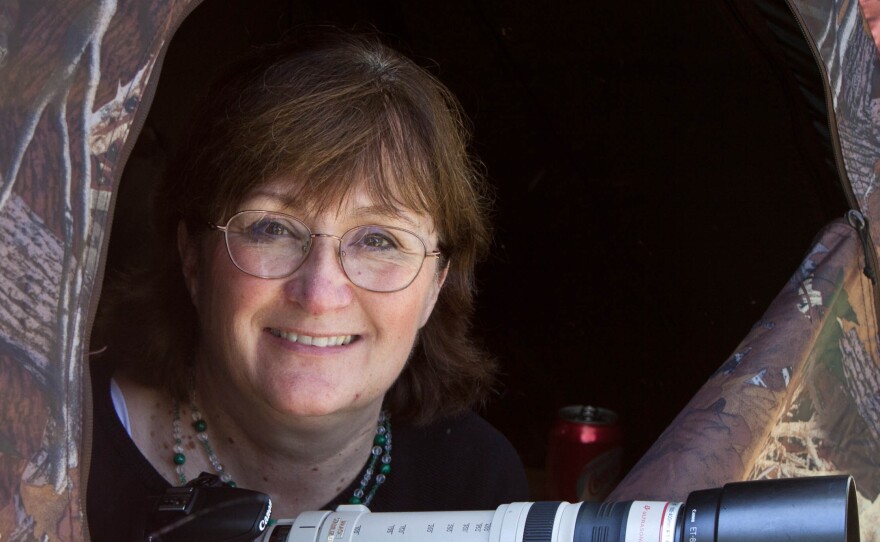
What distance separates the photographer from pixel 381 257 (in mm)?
1057

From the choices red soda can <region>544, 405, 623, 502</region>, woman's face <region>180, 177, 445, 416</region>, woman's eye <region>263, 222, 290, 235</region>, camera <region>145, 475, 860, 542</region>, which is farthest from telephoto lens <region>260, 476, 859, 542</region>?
red soda can <region>544, 405, 623, 502</region>

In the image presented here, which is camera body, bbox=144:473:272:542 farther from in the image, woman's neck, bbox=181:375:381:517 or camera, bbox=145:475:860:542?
woman's neck, bbox=181:375:381:517

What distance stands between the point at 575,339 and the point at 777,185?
2.38 ft

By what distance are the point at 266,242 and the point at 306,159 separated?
0.10 m

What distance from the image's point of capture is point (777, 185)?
2.08m

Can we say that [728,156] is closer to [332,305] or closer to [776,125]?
[776,125]

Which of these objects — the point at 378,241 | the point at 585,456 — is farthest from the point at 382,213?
the point at 585,456

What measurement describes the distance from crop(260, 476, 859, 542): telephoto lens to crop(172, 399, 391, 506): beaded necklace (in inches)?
13.3

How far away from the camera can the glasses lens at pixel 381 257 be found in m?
1.03

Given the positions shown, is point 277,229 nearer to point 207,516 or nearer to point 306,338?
point 306,338

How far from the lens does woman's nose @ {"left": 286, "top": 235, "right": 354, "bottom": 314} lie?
1.01 m

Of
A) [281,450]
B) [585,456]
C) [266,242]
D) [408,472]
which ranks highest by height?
[266,242]

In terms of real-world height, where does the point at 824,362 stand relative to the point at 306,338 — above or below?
below

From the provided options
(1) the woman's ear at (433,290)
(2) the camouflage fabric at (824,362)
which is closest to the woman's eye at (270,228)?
(1) the woman's ear at (433,290)
